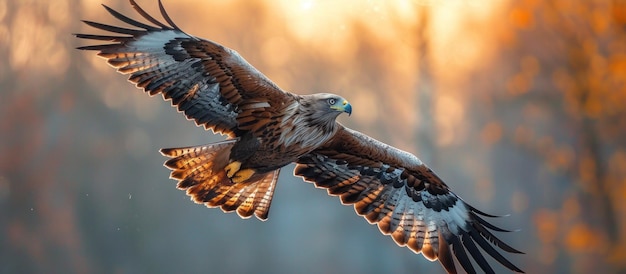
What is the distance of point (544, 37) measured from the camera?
17.5 feet

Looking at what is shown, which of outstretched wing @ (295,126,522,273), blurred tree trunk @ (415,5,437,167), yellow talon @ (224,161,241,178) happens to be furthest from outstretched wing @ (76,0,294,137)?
blurred tree trunk @ (415,5,437,167)

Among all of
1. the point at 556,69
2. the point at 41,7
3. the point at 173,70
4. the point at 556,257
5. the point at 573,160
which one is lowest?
A: the point at 173,70

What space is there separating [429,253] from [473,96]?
2054 millimetres

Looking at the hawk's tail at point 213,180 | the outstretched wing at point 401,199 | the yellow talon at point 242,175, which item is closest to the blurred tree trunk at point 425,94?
the outstretched wing at point 401,199

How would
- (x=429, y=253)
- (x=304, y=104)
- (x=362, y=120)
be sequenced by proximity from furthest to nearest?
(x=362, y=120)
(x=429, y=253)
(x=304, y=104)

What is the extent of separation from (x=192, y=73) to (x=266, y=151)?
0.48 m

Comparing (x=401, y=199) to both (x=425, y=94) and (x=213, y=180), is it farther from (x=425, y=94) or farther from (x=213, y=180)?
(x=425, y=94)

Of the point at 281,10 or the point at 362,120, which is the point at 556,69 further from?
the point at 281,10

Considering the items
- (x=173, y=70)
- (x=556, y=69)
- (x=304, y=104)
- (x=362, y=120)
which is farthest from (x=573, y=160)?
(x=173, y=70)

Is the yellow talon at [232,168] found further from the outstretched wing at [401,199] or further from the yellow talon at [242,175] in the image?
the outstretched wing at [401,199]

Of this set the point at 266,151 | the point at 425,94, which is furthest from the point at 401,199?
the point at 425,94

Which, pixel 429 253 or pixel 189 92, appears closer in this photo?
pixel 189 92

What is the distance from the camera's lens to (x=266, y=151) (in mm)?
3143

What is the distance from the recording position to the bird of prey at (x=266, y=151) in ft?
9.99
